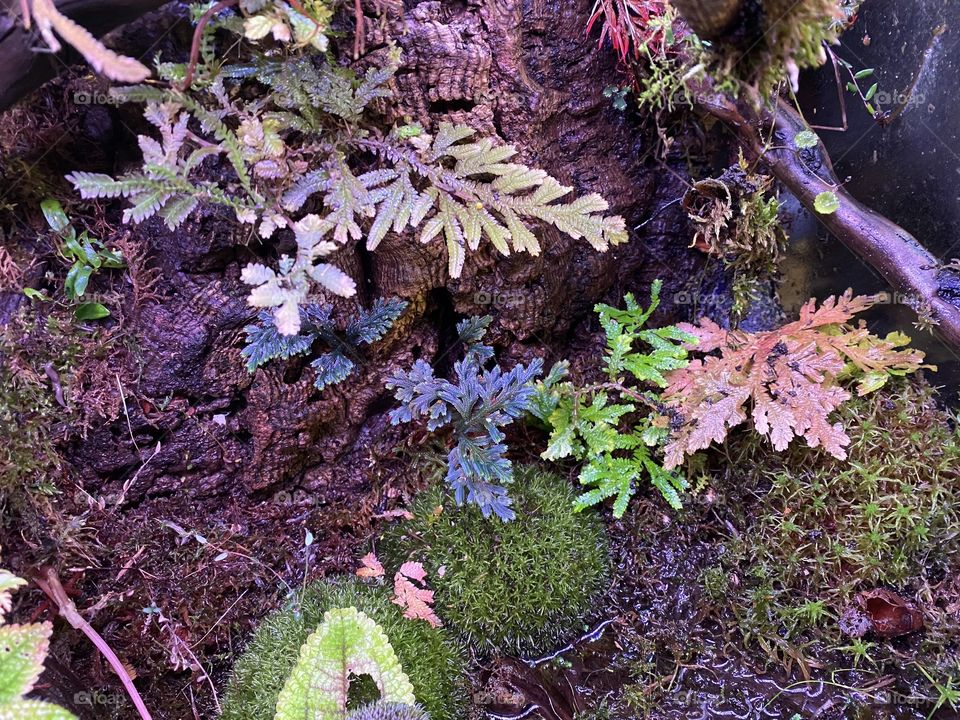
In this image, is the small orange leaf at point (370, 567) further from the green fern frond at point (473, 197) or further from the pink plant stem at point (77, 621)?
the green fern frond at point (473, 197)

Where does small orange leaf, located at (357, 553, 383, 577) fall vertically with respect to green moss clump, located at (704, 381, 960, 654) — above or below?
below

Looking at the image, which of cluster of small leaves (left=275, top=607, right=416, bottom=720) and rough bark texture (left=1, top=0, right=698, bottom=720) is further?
rough bark texture (left=1, top=0, right=698, bottom=720)

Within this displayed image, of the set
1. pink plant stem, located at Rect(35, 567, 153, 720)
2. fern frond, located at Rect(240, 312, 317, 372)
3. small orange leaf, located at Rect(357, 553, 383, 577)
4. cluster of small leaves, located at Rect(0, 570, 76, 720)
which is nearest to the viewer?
cluster of small leaves, located at Rect(0, 570, 76, 720)

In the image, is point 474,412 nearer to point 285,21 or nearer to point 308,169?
point 308,169

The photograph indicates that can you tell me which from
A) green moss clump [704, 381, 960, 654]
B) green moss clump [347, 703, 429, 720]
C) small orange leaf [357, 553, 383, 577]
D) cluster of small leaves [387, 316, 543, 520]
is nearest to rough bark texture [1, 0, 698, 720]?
small orange leaf [357, 553, 383, 577]

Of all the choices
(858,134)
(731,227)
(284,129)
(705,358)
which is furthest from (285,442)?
(858,134)

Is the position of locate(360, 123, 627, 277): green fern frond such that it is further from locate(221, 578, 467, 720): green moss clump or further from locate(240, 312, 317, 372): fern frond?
locate(221, 578, 467, 720): green moss clump

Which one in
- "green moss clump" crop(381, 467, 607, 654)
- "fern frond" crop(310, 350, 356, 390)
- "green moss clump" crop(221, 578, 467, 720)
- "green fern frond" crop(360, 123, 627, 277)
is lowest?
"green moss clump" crop(221, 578, 467, 720)

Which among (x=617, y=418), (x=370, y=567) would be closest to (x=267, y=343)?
(x=370, y=567)
